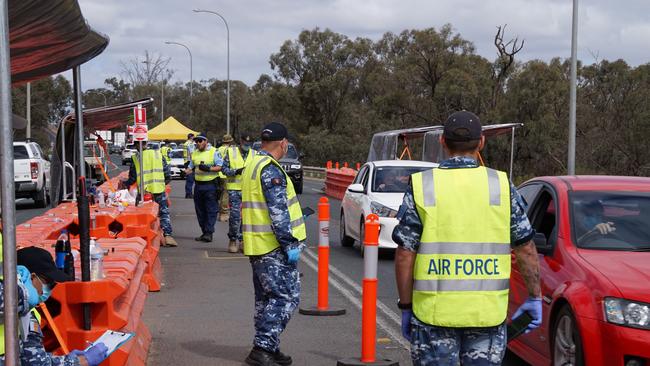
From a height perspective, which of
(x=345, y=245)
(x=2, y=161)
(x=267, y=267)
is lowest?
(x=345, y=245)

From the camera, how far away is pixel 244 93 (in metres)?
78.1

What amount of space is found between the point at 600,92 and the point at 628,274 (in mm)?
A: 35688

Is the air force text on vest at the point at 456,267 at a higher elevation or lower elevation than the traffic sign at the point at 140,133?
lower

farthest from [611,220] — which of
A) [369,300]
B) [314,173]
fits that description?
[314,173]

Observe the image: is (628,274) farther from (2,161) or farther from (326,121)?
(326,121)

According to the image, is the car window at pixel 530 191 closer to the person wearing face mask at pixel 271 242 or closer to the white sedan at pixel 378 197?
the person wearing face mask at pixel 271 242

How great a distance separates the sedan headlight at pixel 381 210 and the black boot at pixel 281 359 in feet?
22.1

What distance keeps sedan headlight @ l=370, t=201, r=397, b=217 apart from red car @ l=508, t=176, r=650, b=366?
600 cm

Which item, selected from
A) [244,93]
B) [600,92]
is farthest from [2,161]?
[244,93]

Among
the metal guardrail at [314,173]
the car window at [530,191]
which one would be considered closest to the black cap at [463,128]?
the car window at [530,191]

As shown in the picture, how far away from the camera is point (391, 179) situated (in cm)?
1518

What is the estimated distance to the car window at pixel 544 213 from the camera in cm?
725

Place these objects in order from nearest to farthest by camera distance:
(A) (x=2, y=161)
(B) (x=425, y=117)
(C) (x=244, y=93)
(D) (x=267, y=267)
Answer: (A) (x=2, y=161) < (D) (x=267, y=267) < (B) (x=425, y=117) < (C) (x=244, y=93)

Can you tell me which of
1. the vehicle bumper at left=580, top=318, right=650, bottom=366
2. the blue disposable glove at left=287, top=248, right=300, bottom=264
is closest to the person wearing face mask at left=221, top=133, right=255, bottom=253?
the blue disposable glove at left=287, top=248, right=300, bottom=264
